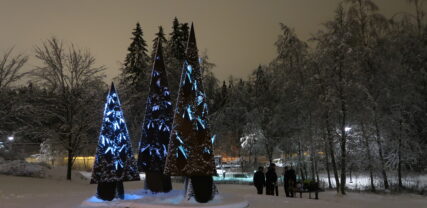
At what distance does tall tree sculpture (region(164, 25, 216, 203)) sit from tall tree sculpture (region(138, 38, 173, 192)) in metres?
2.77

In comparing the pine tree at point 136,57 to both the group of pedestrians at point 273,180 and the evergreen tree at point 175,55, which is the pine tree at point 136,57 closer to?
the evergreen tree at point 175,55

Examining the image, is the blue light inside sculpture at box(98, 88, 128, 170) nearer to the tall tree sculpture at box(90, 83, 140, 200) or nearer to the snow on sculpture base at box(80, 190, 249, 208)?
the tall tree sculpture at box(90, 83, 140, 200)

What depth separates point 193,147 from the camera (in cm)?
1243

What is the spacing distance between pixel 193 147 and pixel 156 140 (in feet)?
11.0

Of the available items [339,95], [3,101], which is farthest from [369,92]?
[3,101]

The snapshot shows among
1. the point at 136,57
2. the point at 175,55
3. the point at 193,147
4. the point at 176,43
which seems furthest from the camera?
the point at 136,57

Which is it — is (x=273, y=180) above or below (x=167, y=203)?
above

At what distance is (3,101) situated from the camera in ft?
76.0

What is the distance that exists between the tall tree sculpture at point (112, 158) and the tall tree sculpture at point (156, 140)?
1.12 meters

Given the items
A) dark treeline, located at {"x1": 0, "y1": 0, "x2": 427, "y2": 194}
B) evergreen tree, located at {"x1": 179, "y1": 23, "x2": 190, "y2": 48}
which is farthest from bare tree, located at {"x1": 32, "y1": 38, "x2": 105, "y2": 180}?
evergreen tree, located at {"x1": 179, "y1": 23, "x2": 190, "y2": 48}

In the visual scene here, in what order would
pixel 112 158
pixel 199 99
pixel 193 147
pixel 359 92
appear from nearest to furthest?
1. pixel 193 147
2. pixel 199 99
3. pixel 112 158
4. pixel 359 92

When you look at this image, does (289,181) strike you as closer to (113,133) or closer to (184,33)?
(113,133)

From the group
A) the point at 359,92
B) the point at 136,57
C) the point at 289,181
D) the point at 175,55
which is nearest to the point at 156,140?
the point at 289,181

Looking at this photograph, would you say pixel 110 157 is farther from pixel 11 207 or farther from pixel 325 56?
pixel 325 56
